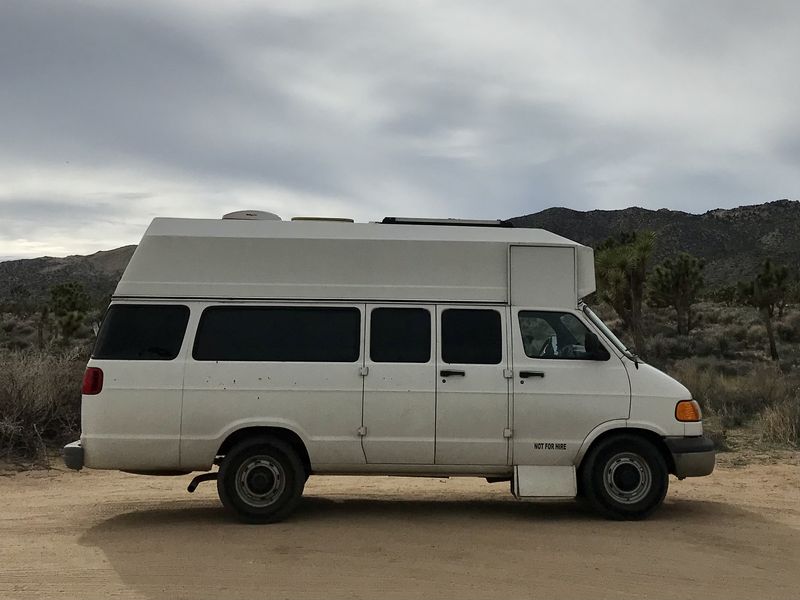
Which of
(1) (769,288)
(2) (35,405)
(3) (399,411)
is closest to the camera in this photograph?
(3) (399,411)

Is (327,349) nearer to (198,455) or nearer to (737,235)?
(198,455)

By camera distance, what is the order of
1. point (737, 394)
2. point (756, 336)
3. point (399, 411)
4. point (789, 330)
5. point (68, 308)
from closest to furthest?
point (399, 411) < point (737, 394) < point (756, 336) < point (68, 308) < point (789, 330)

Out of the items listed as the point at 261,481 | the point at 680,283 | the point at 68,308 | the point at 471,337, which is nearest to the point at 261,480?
the point at 261,481

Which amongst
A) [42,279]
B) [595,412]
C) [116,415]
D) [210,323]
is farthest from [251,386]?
[42,279]

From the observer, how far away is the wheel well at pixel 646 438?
7.81m

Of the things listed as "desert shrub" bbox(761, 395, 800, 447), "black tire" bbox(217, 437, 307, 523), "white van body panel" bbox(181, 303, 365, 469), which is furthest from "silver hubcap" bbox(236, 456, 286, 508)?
"desert shrub" bbox(761, 395, 800, 447)

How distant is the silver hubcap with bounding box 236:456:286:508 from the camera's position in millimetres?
7734

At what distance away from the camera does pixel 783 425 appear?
13.6 m

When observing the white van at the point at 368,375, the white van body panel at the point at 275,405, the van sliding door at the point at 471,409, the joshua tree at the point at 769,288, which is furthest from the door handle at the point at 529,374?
the joshua tree at the point at 769,288

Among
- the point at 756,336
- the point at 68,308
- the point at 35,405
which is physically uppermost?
the point at 68,308

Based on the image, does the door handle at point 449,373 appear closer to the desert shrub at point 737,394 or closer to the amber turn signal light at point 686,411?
the amber turn signal light at point 686,411

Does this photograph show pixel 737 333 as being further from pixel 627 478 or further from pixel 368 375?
pixel 368 375

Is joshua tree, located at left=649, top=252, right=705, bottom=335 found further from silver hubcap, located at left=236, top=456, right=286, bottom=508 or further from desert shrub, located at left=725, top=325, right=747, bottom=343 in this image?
silver hubcap, located at left=236, top=456, right=286, bottom=508

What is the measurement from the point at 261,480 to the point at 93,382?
6.03ft
